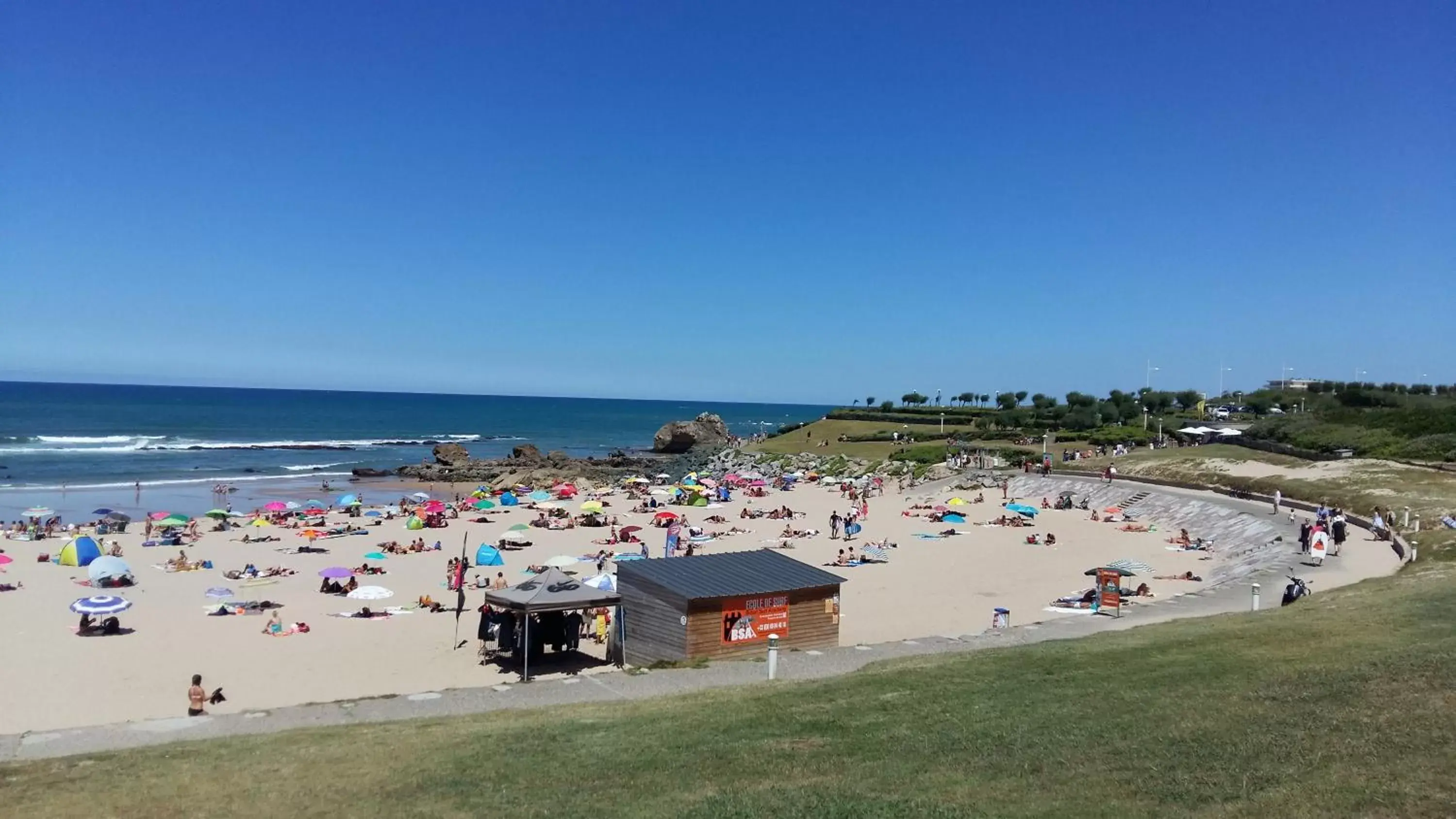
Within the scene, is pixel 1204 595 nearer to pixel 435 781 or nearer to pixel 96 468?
pixel 435 781

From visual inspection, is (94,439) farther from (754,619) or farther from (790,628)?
(790,628)

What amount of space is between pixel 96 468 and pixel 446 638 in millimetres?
57399

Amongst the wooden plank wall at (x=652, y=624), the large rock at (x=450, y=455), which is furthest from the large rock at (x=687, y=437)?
the wooden plank wall at (x=652, y=624)

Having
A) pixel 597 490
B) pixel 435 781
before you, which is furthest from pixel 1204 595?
pixel 597 490

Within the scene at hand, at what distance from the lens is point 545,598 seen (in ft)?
59.0

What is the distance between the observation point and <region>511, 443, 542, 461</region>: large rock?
8031 centimetres

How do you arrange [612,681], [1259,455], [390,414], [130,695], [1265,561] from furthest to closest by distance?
[390,414] < [1259,455] < [1265,561] < [130,695] < [612,681]

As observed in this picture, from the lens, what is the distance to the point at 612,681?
15.3 m

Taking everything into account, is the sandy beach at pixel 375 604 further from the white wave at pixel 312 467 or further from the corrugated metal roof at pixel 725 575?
the white wave at pixel 312 467

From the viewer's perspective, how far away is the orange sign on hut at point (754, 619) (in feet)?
59.0

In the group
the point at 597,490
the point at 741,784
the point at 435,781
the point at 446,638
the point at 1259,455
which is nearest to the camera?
the point at 741,784

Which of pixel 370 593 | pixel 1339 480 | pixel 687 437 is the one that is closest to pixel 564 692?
pixel 370 593

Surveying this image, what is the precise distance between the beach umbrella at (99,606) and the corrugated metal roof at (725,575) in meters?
10.8

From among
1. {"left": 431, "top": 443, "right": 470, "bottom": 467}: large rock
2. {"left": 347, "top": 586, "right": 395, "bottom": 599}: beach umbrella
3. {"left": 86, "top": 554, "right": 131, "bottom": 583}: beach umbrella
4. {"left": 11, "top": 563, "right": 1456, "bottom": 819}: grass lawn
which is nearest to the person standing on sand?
{"left": 11, "top": 563, "right": 1456, "bottom": 819}: grass lawn
